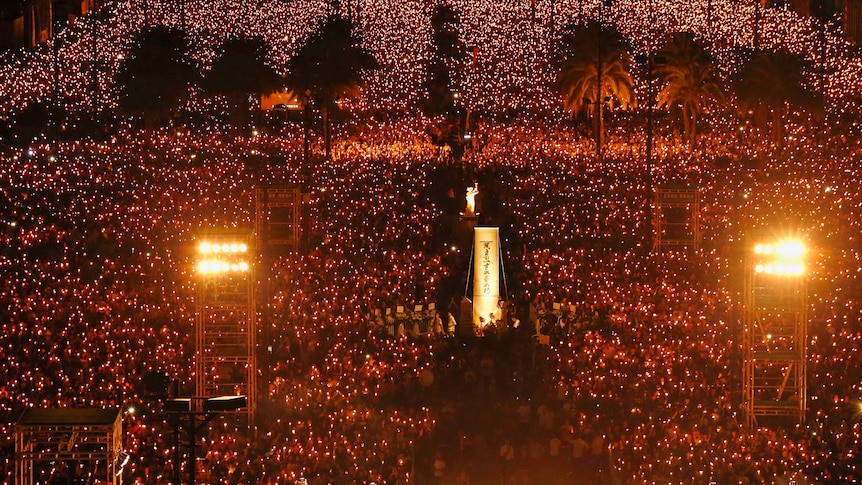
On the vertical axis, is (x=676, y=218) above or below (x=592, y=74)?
below

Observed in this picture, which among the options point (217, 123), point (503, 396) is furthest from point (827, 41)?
point (503, 396)

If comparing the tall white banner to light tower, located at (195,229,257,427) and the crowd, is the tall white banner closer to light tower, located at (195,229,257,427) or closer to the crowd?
the crowd

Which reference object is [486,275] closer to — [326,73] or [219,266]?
[219,266]

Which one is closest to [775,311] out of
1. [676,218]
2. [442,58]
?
[676,218]

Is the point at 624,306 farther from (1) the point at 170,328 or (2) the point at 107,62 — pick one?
(2) the point at 107,62

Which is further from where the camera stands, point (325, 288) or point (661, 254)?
point (661, 254)

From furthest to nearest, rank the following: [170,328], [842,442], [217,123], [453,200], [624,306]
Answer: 1. [217,123]
2. [453,200]
3. [624,306]
4. [170,328]
5. [842,442]
